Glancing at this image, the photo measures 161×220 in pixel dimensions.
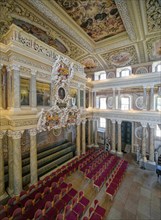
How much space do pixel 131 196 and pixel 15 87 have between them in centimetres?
897

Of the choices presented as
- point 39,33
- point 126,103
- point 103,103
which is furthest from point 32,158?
point 126,103

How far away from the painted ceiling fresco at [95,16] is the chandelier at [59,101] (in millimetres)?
2467

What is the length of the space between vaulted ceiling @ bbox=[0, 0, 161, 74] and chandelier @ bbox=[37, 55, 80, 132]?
5.98ft

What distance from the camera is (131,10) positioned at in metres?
5.84

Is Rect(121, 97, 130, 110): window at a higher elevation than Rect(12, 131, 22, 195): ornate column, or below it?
higher

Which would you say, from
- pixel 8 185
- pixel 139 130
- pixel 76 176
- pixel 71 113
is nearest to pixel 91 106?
pixel 71 113

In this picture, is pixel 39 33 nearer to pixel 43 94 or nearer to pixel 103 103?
pixel 43 94

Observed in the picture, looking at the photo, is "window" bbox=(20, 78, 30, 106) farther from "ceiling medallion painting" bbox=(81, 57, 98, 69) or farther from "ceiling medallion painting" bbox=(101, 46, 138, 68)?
"ceiling medallion painting" bbox=(101, 46, 138, 68)

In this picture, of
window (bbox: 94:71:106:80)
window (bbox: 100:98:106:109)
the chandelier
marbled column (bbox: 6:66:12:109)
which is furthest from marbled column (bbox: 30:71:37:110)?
window (bbox: 100:98:106:109)

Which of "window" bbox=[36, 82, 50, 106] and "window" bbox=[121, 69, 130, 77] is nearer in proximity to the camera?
"window" bbox=[36, 82, 50, 106]

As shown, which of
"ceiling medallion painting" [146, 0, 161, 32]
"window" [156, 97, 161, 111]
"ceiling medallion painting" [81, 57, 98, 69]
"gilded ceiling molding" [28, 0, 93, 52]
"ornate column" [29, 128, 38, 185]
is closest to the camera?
"ceiling medallion painting" [146, 0, 161, 32]

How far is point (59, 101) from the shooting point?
8281 millimetres

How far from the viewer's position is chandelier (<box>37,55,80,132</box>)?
24.2ft

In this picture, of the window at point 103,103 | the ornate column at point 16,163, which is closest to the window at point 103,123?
the window at point 103,103
